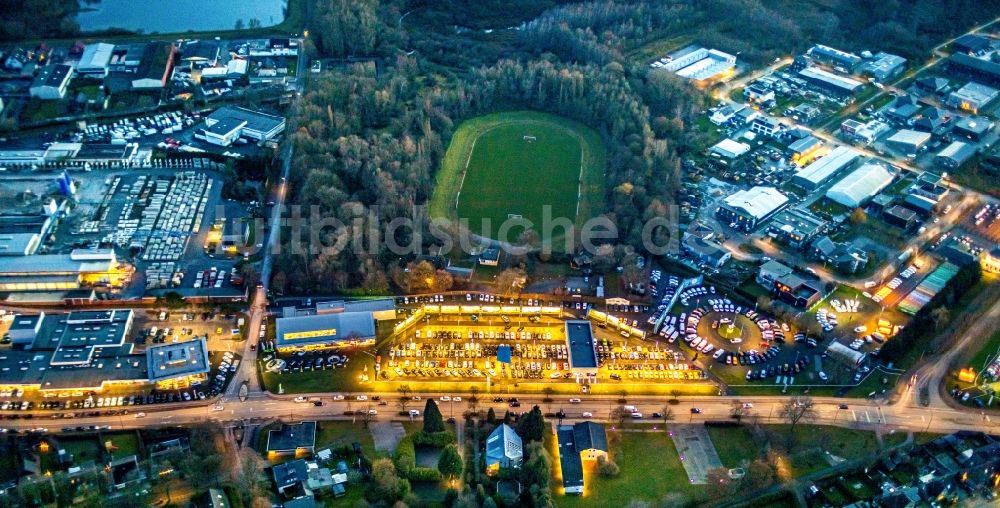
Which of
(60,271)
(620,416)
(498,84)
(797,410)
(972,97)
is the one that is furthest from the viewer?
(498,84)

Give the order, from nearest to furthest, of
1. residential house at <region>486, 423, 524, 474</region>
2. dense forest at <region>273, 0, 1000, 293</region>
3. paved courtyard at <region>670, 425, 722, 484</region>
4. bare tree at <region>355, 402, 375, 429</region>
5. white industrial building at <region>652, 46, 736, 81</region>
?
1. residential house at <region>486, 423, 524, 474</region>
2. paved courtyard at <region>670, 425, 722, 484</region>
3. bare tree at <region>355, 402, 375, 429</region>
4. dense forest at <region>273, 0, 1000, 293</region>
5. white industrial building at <region>652, 46, 736, 81</region>

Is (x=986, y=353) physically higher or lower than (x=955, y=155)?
Answer: lower

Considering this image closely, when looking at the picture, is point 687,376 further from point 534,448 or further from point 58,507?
point 58,507

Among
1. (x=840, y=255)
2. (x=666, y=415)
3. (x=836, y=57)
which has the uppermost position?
(x=836, y=57)

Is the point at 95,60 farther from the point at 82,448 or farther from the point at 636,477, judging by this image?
the point at 636,477

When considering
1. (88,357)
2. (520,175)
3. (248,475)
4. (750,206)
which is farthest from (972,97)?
(88,357)

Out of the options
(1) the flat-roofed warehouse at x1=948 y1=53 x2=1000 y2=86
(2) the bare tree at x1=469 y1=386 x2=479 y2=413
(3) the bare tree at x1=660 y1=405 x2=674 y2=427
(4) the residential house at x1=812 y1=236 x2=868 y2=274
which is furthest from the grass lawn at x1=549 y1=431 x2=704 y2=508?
(1) the flat-roofed warehouse at x1=948 y1=53 x2=1000 y2=86

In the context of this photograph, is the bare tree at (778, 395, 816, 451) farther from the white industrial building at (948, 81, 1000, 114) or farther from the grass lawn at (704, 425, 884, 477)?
the white industrial building at (948, 81, 1000, 114)

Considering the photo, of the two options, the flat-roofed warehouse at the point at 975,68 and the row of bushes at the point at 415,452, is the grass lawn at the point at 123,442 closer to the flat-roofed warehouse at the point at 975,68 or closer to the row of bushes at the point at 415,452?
the row of bushes at the point at 415,452
